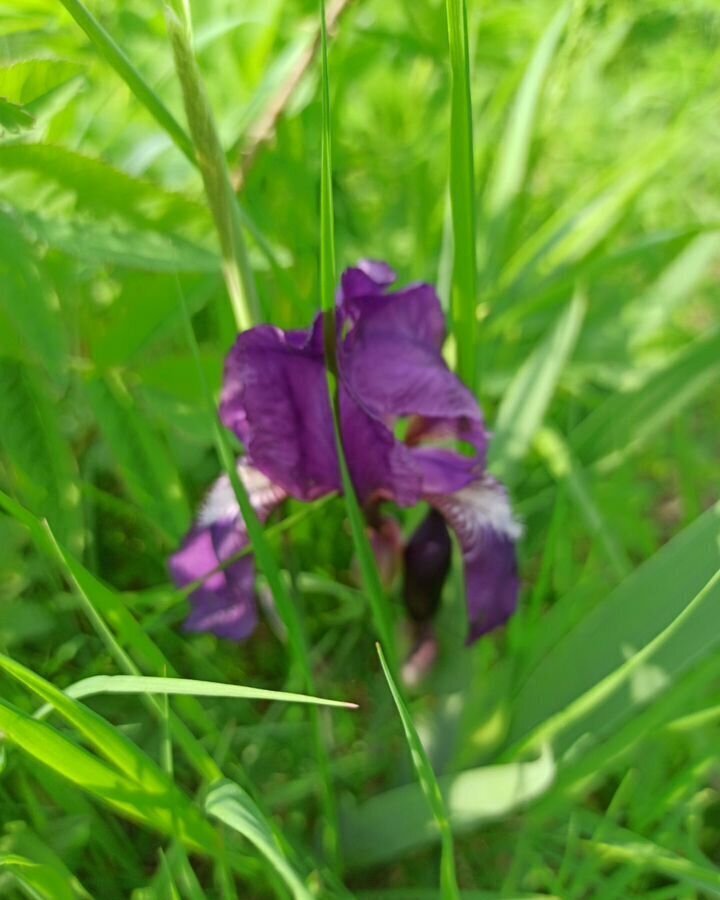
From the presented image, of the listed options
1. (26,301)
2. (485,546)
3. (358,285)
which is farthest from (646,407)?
(26,301)

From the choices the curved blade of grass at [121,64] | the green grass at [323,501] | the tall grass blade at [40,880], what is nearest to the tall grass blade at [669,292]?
the green grass at [323,501]

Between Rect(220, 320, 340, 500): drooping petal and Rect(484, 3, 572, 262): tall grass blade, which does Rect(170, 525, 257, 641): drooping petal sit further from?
Rect(484, 3, 572, 262): tall grass blade

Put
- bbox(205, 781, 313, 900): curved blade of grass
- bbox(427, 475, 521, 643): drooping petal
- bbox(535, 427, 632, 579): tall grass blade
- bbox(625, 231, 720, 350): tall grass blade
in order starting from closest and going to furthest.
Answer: bbox(205, 781, 313, 900): curved blade of grass
bbox(427, 475, 521, 643): drooping petal
bbox(535, 427, 632, 579): tall grass blade
bbox(625, 231, 720, 350): tall grass blade

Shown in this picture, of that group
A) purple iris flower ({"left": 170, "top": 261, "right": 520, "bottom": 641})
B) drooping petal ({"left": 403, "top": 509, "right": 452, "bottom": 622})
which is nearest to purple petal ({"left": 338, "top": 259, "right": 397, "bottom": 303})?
purple iris flower ({"left": 170, "top": 261, "right": 520, "bottom": 641})

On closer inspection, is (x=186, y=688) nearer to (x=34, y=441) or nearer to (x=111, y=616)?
(x=111, y=616)

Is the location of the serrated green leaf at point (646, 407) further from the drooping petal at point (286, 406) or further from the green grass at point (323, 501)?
the drooping petal at point (286, 406)

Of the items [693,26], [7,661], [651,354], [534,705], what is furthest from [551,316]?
[7,661]
